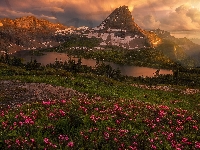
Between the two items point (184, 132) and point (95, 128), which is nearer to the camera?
point (95, 128)

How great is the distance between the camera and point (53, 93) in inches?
1096

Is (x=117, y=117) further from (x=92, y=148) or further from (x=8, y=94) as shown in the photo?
(x=8, y=94)

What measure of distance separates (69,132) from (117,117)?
151 inches

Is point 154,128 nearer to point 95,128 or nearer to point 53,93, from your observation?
point 95,128

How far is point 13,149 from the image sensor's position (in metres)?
10.6

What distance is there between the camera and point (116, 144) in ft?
38.4

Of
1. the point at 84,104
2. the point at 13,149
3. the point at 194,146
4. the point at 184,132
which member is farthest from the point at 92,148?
the point at 84,104

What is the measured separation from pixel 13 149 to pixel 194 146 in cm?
855

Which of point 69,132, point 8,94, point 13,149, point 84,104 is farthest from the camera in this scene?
point 8,94

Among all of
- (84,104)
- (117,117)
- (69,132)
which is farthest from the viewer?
(84,104)

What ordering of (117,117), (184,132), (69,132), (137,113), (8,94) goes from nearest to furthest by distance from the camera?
(69,132) → (184,132) → (117,117) → (137,113) → (8,94)

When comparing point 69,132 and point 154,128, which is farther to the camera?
point 154,128

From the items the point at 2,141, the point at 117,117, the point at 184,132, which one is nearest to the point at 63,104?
the point at 117,117

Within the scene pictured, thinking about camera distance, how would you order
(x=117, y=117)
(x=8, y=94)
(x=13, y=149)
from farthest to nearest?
(x=8, y=94) → (x=117, y=117) → (x=13, y=149)
